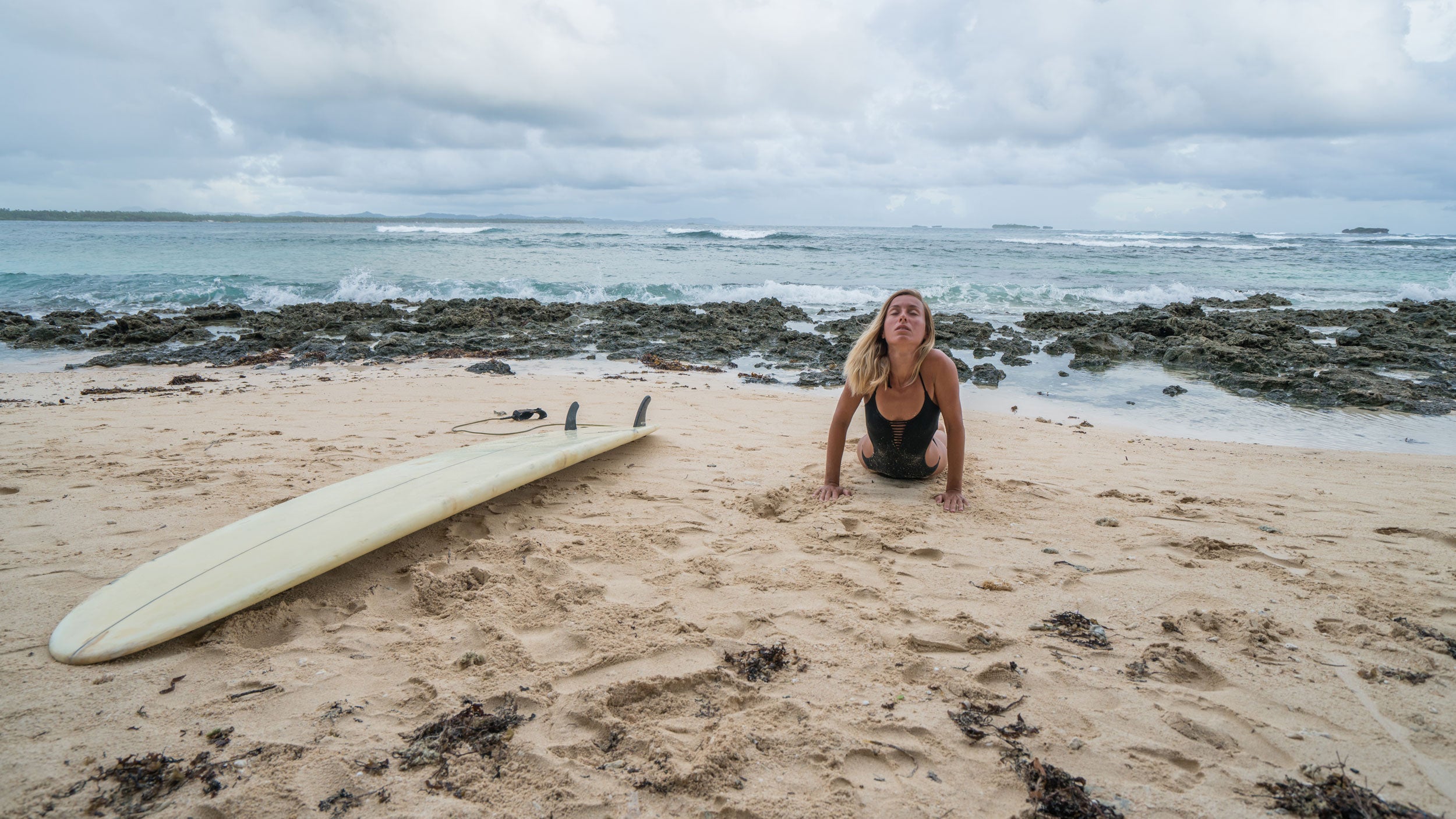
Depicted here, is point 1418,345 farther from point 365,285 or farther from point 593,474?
point 365,285

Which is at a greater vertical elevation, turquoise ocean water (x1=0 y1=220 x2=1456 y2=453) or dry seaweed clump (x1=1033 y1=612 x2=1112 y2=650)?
turquoise ocean water (x1=0 y1=220 x2=1456 y2=453)

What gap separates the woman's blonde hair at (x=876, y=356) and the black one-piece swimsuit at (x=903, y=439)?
13 centimetres

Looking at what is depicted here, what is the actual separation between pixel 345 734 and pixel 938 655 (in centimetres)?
174

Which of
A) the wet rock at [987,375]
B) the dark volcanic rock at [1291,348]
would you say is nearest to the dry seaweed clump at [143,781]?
the wet rock at [987,375]

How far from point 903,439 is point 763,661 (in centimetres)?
190

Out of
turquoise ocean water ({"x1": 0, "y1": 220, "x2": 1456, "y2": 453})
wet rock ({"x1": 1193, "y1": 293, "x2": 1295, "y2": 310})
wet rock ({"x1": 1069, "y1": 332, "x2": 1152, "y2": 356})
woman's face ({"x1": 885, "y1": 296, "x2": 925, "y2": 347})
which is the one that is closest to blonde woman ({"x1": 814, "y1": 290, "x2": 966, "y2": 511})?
woman's face ({"x1": 885, "y1": 296, "x2": 925, "y2": 347})

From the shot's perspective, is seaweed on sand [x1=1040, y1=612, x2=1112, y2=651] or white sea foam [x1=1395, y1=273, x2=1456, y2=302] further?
white sea foam [x1=1395, y1=273, x2=1456, y2=302]

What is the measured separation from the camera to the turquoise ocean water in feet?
21.4

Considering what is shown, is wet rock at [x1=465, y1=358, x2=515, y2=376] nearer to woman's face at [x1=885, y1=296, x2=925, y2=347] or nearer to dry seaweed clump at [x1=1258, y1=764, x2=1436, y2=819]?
woman's face at [x1=885, y1=296, x2=925, y2=347]

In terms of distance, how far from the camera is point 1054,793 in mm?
1576

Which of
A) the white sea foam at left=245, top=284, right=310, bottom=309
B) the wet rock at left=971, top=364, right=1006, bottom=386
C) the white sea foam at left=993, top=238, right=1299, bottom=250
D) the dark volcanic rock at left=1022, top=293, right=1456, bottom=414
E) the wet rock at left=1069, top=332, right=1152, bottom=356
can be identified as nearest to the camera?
the dark volcanic rock at left=1022, top=293, right=1456, bottom=414

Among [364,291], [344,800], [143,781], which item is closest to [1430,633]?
[344,800]

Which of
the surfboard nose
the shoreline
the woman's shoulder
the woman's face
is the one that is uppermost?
the woman's face

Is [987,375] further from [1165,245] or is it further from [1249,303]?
[1165,245]
